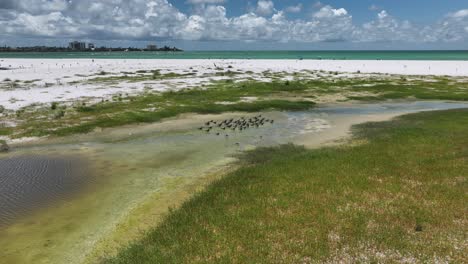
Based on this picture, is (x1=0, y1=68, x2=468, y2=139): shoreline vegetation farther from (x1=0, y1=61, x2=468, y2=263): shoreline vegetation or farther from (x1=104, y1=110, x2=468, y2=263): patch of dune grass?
(x1=104, y1=110, x2=468, y2=263): patch of dune grass

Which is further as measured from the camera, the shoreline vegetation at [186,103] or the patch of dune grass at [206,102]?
the patch of dune grass at [206,102]

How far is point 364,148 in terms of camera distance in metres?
25.5

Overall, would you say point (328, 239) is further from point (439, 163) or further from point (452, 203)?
point (439, 163)

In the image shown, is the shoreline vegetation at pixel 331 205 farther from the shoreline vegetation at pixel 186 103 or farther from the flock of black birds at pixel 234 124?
the flock of black birds at pixel 234 124

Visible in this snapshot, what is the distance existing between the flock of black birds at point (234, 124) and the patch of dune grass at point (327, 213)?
10.3 metres

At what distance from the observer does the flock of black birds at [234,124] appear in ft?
114

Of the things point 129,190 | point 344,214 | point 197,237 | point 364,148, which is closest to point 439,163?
point 364,148

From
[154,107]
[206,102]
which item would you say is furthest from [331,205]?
[206,102]

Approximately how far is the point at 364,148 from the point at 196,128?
1608 cm

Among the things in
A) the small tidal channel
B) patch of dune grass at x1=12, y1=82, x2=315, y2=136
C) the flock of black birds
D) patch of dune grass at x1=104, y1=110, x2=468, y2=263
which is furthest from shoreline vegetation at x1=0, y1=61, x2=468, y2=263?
the flock of black birds

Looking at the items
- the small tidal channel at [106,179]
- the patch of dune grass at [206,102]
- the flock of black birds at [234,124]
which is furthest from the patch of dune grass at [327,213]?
the patch of dune grass at [206,102]

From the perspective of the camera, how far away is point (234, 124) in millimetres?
36750

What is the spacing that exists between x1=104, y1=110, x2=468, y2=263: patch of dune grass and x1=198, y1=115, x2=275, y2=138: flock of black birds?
1033 cm

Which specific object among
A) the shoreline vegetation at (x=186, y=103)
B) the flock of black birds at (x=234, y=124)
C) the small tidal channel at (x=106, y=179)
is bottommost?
the small tidal channel at (x=106, y=179)
